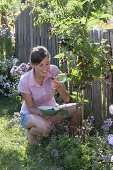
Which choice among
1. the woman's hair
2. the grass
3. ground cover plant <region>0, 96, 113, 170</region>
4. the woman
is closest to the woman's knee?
the woman

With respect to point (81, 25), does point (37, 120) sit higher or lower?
lower

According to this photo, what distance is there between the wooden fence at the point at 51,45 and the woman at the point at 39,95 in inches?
20.1

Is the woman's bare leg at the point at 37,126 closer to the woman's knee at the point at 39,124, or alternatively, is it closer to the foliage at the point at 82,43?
the woman's knee at the point at 39,124

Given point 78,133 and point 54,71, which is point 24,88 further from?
point 78,133

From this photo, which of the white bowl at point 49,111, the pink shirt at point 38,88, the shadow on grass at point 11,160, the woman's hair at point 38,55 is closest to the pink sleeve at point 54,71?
the pink shirt at point 38,88

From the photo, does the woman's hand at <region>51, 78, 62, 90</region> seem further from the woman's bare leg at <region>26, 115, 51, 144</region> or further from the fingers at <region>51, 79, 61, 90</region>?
the woman's bare leg at <region>26, 115, 51, 144</region>

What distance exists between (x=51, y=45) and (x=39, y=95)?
7.83 ft

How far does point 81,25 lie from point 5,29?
5.23 metres

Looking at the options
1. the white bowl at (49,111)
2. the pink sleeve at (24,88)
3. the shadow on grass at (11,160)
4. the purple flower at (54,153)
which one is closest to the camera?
the purple flower at (54,153)

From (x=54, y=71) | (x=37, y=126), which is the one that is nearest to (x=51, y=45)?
(x=54, y=71)

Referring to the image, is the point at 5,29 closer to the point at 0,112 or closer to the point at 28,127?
the point at 0,112

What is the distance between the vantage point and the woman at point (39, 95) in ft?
17.6

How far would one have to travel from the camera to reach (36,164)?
196 inches

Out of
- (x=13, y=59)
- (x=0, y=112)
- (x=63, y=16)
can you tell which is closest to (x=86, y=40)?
(x=63, y=16)
